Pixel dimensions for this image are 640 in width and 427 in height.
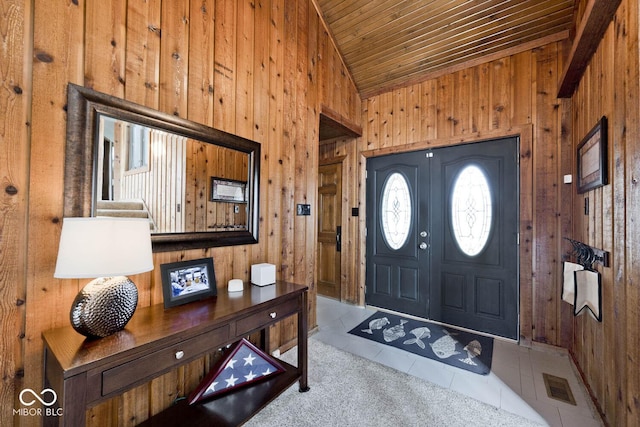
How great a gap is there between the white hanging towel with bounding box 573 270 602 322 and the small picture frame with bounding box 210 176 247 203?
252 centimetres

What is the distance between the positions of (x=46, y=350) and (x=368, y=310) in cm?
325

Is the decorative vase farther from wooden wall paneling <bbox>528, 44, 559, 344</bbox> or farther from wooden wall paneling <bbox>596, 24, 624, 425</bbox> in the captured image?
wooden wall paneling <bbox>528, 44, 559, 344</bbox>

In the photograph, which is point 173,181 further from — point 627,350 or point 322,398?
point 627,350

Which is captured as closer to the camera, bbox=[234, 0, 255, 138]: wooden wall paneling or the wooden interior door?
bbox=[234, 0, 255, 138]: wooden wall paneling

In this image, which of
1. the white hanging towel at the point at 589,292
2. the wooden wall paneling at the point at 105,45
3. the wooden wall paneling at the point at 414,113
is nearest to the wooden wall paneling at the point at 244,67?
the wooden wall paneling at the point at 105,45

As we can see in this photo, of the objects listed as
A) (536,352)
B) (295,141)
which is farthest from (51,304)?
(536,352)

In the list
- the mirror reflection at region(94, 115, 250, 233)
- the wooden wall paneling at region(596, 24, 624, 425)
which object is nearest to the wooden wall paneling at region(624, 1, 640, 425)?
the wooden wall paneling at region(596, 24, 624, 425)

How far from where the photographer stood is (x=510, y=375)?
2201 mm

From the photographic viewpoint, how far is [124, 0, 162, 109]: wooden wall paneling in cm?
153

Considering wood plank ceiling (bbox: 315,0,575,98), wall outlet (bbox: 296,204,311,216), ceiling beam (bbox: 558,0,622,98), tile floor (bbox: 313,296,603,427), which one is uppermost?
wood plank ceiling (bbox: 315,0,575,98)

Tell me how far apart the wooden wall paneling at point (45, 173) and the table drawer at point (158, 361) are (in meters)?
0.50

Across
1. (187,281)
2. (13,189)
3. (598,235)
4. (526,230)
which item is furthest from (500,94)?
(13,189)

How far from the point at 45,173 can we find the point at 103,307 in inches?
27.6

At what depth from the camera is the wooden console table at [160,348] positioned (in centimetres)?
99
